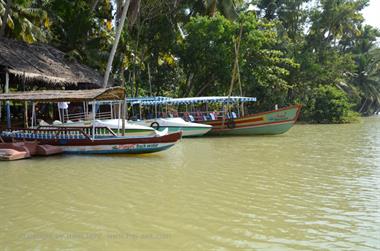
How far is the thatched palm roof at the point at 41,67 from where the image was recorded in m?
15.8

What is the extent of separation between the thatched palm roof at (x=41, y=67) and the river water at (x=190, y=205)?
6498 mm

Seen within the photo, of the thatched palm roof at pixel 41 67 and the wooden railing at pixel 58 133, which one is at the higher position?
the thatched palm roof at pixel 41 67

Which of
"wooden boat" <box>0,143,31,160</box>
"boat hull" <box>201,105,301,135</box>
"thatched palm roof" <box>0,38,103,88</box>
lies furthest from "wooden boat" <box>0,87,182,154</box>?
"boat hull" <box>201,105,301,135</box>

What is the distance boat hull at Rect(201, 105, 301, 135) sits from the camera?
752 inches

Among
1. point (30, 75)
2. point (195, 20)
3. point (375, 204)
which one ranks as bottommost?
point (375, 204)

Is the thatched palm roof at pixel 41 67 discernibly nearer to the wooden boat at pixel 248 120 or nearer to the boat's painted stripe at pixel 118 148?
the wooden boat at pixel 248 120

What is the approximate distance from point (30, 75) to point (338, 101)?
24.5 meters

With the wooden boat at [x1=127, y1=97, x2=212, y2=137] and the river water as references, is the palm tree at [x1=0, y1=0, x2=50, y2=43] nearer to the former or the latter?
the wooden boat at [x1=127, y1=97, x2=212, y2=137]

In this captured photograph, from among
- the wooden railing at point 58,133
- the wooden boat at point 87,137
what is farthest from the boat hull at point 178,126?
the wooden boat at point 87,137

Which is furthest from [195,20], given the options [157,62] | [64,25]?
[64,25]

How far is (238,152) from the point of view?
12805mm

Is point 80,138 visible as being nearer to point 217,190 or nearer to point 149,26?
point 217,190

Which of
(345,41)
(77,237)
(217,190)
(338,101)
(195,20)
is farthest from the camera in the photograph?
(345,41)

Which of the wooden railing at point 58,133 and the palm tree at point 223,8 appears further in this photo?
the palm tree at point 223,8
